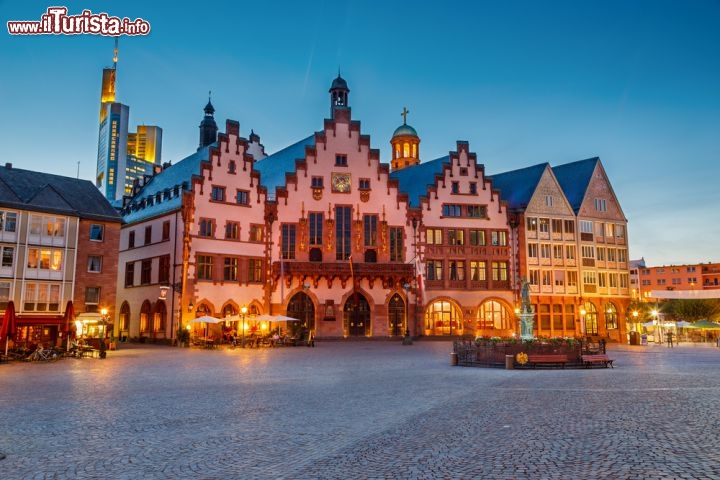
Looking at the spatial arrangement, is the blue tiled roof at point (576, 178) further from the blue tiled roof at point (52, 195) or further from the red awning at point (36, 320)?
the red awning at point (36, 320)

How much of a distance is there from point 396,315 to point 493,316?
10.5 metres

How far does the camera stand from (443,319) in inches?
2498

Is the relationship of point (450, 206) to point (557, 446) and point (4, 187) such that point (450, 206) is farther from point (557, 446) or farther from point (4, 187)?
point (557, 446)

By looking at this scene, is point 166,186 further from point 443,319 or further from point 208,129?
point 443,319

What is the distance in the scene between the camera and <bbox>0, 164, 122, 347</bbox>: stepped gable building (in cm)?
4666

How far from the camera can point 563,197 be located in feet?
225

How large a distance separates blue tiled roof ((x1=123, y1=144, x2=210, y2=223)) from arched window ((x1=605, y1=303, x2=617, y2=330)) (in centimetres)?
4579

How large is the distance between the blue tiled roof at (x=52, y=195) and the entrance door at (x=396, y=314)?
26.5m

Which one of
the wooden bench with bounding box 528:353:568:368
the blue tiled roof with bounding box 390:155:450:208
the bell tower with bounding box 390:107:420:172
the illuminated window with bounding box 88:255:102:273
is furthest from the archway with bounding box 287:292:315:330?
the bell tower with bounding box 390:107:420:172

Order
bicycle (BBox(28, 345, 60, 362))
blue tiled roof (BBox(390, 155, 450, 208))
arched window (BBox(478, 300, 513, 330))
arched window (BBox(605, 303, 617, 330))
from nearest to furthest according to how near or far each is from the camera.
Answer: bicycle (BBox(28, 345, 60, 362)), arched window (BBox(478, 300, 513, 330)), blue tiled roof (BBox(390, 155, 450, 208)), arched window (BBox(605, 303, 617, 330))

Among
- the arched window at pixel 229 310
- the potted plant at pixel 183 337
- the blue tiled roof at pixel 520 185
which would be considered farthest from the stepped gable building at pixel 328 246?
the potted plant at pixel 183 337

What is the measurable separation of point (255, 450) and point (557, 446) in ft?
19.7

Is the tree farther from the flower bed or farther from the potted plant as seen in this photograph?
the potted plant

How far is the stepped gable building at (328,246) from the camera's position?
56.0m
